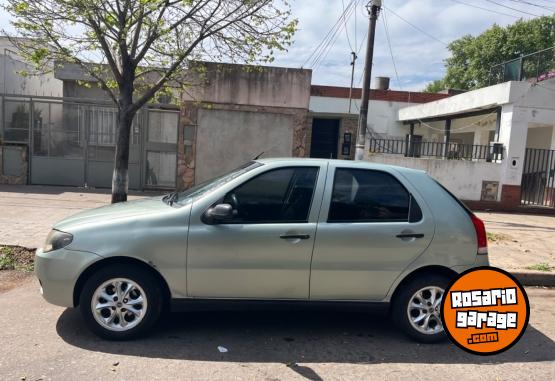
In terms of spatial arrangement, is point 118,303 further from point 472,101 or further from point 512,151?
point 472,101

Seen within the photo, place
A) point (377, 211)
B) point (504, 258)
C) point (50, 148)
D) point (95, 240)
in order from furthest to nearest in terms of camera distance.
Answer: point (50, 148), point (504, 258), point (377, 211), point (95, 240)

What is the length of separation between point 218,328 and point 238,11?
5.77m

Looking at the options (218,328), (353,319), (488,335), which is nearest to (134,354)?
(218,328)

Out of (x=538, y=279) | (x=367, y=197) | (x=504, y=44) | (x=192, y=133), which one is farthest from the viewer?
(x=504, y=44)

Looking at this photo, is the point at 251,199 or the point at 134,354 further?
the point at 251,199

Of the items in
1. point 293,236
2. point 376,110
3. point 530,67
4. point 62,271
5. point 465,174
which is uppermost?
point 530,67

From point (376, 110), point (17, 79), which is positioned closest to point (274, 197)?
point (17, 79)

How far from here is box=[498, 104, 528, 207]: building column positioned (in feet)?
43.6

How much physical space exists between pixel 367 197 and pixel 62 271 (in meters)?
2.72

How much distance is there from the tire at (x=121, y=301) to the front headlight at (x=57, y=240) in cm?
37

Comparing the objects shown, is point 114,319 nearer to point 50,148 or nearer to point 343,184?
point 343,184

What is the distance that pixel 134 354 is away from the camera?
381 cm

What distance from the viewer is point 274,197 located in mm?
4195

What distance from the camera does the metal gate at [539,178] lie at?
13977 mm
